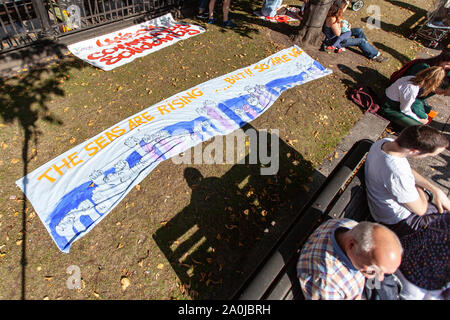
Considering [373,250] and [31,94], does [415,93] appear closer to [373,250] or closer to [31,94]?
[373,250]

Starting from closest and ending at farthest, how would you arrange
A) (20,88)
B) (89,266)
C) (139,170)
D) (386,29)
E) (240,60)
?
(89,266) < (139,170) < (20,88) < (240,60) < (386,29)

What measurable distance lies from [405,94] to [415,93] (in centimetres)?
17

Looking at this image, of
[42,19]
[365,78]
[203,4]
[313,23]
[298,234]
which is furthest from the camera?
[203,4]

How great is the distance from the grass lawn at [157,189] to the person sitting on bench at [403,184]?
4.77 ft

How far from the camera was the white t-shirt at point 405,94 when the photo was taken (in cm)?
531

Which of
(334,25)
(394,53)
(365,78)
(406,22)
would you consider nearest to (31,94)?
(334,25)

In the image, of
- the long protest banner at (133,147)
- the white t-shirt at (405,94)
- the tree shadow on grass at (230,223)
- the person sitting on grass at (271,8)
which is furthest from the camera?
the person sitting on grass at (271,8)

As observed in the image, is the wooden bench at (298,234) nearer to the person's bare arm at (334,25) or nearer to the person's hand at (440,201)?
the person's hand at (440,201)

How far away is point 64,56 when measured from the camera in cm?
656

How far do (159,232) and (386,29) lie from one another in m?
12.5

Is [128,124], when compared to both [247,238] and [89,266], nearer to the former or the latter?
[89,266]

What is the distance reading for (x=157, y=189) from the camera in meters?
4.35

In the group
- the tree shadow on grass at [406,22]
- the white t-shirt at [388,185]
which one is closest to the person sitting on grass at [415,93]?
the white t-shirt at [388,185]

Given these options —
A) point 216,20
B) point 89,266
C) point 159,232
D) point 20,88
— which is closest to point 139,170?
point 159,232
